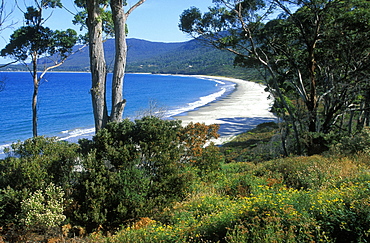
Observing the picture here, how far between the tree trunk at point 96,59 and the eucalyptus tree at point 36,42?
29.7 ft

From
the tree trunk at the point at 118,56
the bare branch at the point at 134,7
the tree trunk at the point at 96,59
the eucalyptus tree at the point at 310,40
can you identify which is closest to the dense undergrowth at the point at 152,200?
the tree trunk at the point at 118,56

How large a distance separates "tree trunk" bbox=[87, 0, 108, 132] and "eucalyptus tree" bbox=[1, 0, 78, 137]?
904cm

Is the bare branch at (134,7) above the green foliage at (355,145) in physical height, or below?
above

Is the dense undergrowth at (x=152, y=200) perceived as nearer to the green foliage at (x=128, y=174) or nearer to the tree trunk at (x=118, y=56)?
the green foliage at (x=128, y=174)

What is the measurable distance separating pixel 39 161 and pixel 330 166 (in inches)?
245

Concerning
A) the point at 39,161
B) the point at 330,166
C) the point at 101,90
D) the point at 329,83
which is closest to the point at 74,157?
the point at 39,161

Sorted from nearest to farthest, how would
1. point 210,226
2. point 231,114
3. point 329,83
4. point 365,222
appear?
point 365,222 → point 210,226 → point 329,83 → point 231,114

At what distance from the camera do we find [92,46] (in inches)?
259

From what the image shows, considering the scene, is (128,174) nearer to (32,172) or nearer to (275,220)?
(32,172)

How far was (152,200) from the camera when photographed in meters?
5.63

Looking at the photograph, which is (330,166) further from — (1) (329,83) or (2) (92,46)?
(1) (329,83)

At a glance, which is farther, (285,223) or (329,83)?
(329,83)

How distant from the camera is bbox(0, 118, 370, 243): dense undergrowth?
3.84 m

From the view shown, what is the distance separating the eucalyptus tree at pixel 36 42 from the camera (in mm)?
14812
